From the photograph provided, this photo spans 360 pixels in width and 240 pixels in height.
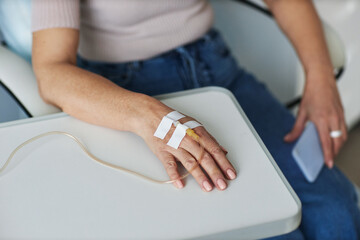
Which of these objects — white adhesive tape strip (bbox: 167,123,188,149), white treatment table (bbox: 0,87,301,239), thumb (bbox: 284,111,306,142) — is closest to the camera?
white treatment table (bbox: 0,87,301,239)

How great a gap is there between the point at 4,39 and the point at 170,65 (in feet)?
1.40

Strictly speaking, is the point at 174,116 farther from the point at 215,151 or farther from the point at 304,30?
the point at 304,30

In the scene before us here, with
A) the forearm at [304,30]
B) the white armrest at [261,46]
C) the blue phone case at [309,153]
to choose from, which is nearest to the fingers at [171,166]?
the blue phone case at [309,153]

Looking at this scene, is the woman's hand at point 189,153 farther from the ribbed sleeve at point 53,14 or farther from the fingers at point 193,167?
the ribbed sleeve at point 53,14

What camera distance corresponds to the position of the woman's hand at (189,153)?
0.68 metres

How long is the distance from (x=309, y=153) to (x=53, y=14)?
67cm

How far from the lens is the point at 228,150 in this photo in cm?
75

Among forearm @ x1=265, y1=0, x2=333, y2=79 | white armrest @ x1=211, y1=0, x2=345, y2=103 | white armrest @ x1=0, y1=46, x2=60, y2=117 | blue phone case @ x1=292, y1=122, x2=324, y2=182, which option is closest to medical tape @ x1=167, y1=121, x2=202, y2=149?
white armrest @ x1=0, y1=46, x2=60, y2=117

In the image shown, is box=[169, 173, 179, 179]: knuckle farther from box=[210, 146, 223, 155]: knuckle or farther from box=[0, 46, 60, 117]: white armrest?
box=[0, 46, 60, 117]: white armrest

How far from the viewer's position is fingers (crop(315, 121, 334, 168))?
1.04 metres

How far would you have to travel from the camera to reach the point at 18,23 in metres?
1.01

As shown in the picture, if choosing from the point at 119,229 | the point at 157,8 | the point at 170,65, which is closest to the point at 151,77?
the point at 170,65

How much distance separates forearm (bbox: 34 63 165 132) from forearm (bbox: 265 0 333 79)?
0.54 metres

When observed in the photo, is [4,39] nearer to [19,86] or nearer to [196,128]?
[19,86]
